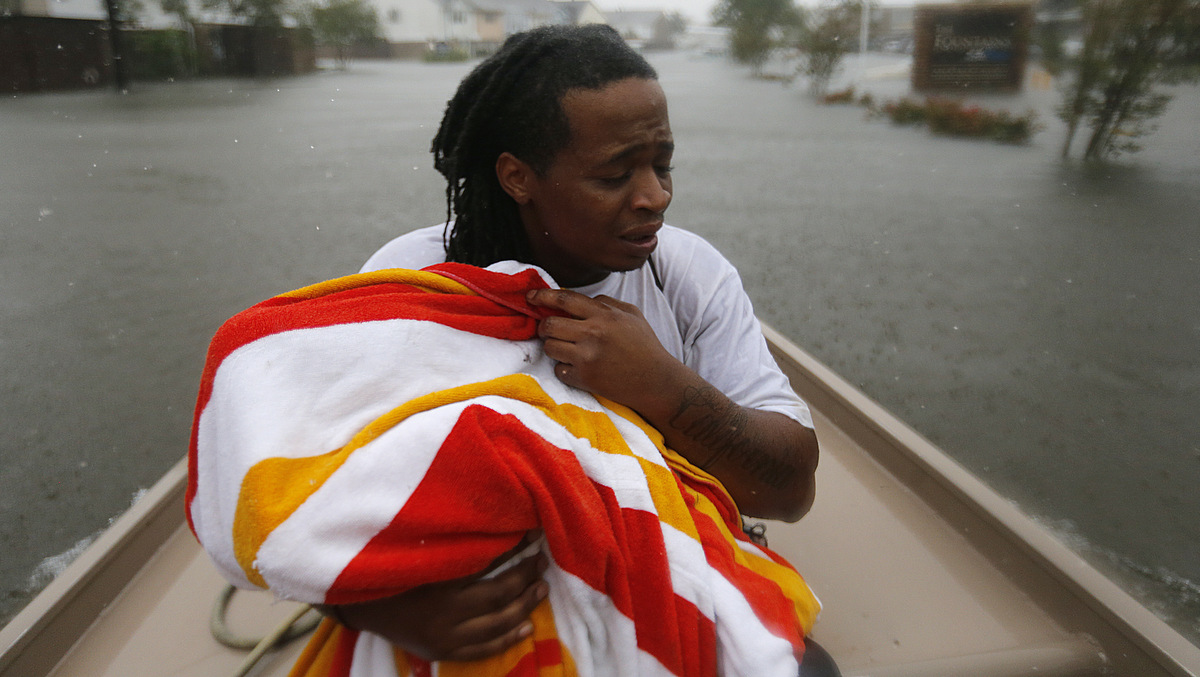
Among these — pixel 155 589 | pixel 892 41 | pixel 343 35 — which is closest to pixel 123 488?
pixel 155 589

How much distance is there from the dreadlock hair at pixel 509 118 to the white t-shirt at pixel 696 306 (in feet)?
0.37

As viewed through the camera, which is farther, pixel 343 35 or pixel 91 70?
pixel 343 35

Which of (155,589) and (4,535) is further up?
(155,589)

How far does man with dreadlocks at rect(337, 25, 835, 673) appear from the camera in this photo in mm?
979

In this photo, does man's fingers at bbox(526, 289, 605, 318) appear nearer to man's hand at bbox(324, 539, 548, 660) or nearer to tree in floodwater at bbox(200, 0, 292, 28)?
man's hand at bbox(324, 539, 548, 660)

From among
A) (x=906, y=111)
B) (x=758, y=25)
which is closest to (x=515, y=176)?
(x=906, y=111)

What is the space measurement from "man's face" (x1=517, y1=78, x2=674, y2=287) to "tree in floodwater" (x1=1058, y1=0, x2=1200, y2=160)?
2.69 meters

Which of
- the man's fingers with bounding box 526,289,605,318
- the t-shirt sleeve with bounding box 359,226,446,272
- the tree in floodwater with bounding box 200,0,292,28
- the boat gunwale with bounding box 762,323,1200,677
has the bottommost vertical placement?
the boat gunwale with bounding box 762,323,1200,677

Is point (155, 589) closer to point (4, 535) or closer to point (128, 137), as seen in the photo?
point (4, 535)

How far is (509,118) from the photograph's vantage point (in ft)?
3.64

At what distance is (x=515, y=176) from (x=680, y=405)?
466 mm

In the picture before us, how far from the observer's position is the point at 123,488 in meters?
2.80

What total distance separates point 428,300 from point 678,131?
24.5 ft

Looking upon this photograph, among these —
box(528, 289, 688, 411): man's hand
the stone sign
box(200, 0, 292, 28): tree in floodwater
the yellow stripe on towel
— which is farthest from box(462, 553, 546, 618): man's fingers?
box(200, 0, 292, 28): tree in floodwater
